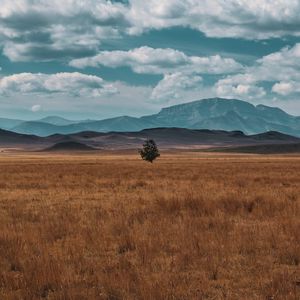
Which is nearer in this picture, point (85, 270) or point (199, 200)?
point (85, 270)

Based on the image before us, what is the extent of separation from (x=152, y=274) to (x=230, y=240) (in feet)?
11.0

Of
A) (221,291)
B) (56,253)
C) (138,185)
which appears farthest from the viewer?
(138,185)

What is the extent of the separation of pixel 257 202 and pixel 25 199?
1101 centimetres

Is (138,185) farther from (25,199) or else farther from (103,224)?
(103,224)

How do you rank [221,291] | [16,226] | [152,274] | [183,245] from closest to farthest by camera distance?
1. [221,291]
2. [152,274]
3. [183,245]
4. [16,226]

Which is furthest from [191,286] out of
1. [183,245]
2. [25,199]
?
[25,199]

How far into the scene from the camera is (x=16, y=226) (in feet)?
45.6

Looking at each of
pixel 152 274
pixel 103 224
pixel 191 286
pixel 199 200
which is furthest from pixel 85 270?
pixel 199 200

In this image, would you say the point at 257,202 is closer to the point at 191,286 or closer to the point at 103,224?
the point at 103,224

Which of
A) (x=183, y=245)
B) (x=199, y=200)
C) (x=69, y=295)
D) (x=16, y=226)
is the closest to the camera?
(x=69, y=295)

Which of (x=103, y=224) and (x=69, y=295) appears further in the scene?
(x=103, y=224)

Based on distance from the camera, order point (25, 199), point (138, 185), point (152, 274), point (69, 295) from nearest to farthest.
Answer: point (69, 295) → point (152, 274) → point (25, 199) → point (138, 185)

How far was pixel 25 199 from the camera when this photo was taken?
23.5m

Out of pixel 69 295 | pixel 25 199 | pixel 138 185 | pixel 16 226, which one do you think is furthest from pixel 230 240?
pixel 138 185
